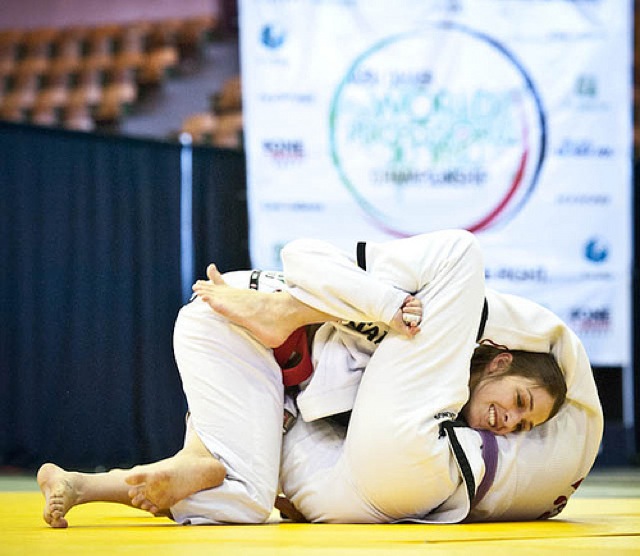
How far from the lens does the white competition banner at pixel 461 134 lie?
5137mm

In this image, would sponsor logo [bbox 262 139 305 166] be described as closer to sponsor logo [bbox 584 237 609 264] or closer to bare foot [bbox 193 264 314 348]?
sponsor logo [bbox 584 237 609 264]

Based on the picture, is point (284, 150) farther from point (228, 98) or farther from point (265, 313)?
point (265, 313)

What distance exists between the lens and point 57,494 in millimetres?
1964

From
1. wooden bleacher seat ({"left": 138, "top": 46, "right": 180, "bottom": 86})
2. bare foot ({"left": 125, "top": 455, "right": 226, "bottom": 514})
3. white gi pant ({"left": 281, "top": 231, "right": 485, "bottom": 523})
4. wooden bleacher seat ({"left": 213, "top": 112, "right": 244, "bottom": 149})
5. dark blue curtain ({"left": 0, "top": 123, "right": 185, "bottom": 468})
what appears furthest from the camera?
wooden bleacher seat ({"left": 138, "top": 46, "right": 180, "bottom": 86})

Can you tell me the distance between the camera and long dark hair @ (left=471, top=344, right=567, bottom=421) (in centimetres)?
218

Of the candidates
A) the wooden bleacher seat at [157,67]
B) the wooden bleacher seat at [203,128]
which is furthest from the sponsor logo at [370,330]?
the wooden bleacher seat at [157,67]

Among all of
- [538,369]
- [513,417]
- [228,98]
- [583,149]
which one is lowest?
[513,417]

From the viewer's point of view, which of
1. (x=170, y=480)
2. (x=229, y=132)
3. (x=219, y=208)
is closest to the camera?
(x=170, y=480)

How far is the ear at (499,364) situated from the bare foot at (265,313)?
0.39 m

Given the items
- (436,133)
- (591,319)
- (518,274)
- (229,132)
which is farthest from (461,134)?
(229,132)

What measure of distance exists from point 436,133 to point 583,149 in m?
0.78

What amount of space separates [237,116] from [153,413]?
7.29 feet

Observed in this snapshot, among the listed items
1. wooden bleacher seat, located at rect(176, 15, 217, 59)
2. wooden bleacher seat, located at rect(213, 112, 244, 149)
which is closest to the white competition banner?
wooden bleacher seat, located at rect(213, 112, 244, 149)

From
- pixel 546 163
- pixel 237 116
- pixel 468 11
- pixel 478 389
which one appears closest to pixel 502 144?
pixel 546 163
